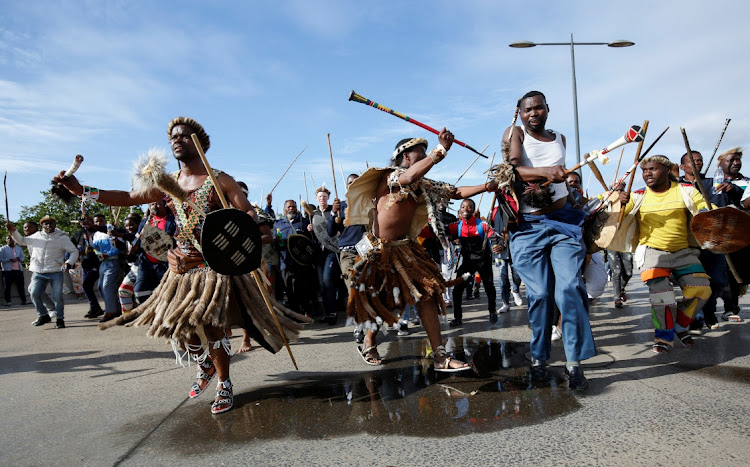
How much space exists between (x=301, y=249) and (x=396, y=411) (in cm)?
473

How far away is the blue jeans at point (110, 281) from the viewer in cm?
836

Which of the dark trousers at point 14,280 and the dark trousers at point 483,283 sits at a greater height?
the dark trousers at point 14,280

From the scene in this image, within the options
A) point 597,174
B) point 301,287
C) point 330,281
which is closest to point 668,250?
point 597,174

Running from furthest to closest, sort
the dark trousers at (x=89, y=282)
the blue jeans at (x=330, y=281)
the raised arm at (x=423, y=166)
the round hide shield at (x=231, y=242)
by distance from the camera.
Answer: the dark trousers at (x=89, y=282)
the blue jeans at (x=330, y=281)
the raised arm at (x=423, y=166)
the round hide shield at (x=231, y=242)

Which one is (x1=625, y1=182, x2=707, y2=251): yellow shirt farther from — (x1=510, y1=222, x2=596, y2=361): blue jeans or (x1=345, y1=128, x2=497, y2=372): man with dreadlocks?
(x1=345, y1=128, x2=497, y2=372): man with dreadlocks

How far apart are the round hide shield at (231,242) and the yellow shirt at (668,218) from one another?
375cm

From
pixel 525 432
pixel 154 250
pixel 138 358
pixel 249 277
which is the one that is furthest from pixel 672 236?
pixel 138 358

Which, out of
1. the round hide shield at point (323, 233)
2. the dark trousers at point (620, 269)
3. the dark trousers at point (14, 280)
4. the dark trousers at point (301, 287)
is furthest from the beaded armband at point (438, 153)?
the dark trousers at point (14, 280)

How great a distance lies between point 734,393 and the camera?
10.3 ft

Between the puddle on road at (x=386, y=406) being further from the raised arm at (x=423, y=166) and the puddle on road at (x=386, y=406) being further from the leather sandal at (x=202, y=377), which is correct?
the raised arm at (x=423, y=166)

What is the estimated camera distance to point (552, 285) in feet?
12.6

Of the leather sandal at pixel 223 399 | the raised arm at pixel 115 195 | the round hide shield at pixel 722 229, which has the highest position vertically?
the raised arm at pixel 115 195

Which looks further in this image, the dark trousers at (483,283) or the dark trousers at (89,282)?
the dark trousers at (89,282)

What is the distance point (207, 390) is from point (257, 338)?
0.78 meters
